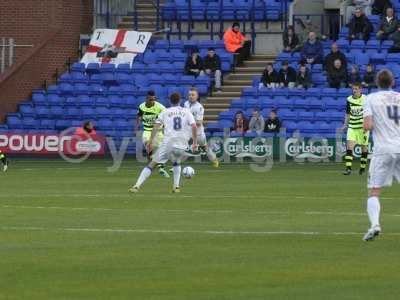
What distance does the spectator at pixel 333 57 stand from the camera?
40.5 m

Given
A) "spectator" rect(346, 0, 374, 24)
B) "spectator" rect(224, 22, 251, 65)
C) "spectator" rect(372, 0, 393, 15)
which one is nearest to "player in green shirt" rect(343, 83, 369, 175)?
"spectator" rect(372, 0, 393, 15)

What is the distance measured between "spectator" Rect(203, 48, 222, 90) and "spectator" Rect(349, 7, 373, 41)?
3.96 metres

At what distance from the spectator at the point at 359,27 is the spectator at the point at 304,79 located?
1940 millimetres

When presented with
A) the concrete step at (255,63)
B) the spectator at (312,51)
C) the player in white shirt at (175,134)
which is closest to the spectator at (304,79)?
the spectator at (312,51)

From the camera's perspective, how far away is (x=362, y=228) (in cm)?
1809

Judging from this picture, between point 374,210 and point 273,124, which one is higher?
point 374,210

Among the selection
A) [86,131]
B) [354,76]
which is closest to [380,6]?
[354,76]

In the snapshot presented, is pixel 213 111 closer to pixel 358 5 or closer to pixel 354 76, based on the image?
pixel 354 76

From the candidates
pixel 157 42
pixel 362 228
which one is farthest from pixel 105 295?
pixel 157 42

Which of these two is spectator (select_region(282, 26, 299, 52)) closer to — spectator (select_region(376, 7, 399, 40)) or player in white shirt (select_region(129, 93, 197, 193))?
spectator (select_region(376, 7, 399, 40))

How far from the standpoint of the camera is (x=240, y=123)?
1554 inches

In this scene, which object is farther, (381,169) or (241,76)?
(241,76)

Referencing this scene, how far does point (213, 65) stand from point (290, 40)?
237 cm

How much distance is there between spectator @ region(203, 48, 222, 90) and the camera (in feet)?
141
